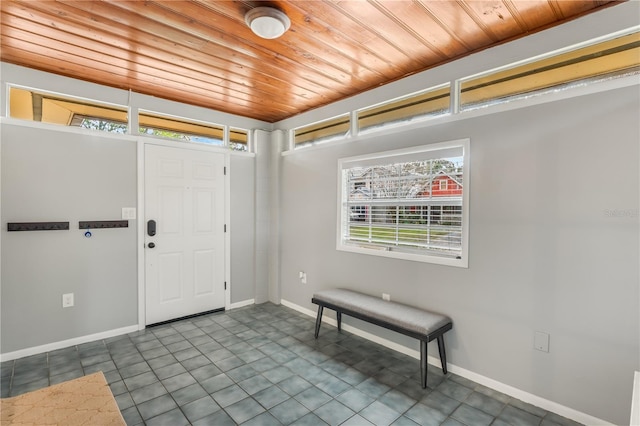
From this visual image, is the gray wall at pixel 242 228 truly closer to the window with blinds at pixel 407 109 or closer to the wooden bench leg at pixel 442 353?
the window with blinds at pixel 407 109

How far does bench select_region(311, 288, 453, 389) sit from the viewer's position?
2.37 m

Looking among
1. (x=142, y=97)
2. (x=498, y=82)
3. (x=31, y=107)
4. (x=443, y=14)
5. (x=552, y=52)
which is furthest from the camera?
(x=142, y=97)

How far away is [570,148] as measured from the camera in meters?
2.03

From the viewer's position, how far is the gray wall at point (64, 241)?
2770 mm

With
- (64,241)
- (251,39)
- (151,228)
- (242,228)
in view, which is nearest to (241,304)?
(242,228)

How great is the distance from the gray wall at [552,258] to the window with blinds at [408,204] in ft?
0.39

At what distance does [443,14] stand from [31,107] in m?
3.62

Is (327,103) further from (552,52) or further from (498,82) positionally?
(552,52)

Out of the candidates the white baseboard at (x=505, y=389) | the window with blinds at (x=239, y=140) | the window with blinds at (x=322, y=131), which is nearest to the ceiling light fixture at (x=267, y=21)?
the window with blinds at (x=322, y=131)

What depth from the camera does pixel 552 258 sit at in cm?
210

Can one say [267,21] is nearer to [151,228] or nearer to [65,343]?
[151,228]

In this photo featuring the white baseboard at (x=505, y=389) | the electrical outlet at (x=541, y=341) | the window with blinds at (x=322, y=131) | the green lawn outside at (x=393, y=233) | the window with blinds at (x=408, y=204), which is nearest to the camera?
the white baseboard at (x=505, y=389)

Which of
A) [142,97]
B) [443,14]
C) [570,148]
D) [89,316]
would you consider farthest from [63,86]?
[570,148]

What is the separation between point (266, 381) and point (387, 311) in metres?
1.16
